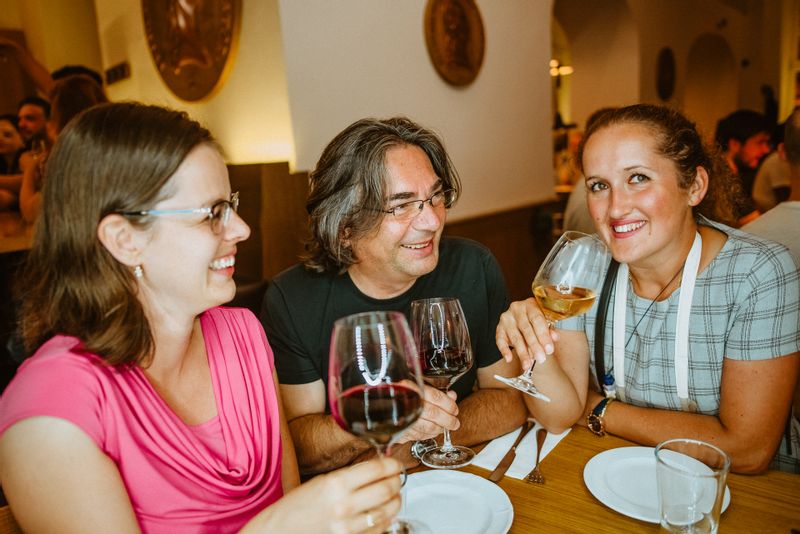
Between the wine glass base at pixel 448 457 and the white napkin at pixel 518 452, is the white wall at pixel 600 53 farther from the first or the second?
the wine glass base at pixel 448 457

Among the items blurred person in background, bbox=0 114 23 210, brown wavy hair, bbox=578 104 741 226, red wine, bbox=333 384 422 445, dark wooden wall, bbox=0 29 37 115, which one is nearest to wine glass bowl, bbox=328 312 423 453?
red wine, bbox=333 384 422 445

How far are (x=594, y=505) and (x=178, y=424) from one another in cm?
83

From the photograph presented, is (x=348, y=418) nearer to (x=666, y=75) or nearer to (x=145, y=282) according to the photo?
(x=145, y=282)

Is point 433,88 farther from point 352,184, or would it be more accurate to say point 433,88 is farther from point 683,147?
point 683,147

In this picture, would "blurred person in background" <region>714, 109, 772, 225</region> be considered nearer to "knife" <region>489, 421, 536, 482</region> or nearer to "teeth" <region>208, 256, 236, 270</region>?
"knife" <region>489, 421, 536, 482</region>

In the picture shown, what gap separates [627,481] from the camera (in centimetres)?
110

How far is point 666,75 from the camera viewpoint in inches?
302

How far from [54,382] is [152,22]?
3.84 m

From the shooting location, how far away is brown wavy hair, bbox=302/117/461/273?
1709 mm

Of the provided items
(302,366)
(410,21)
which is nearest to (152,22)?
(410,21)

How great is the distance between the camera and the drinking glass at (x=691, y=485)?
0.84 meters

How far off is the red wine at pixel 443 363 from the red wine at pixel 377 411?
15.9 inches

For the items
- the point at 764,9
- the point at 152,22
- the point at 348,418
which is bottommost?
the point at 348,418

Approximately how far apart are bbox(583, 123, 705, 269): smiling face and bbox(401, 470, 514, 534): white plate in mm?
792
